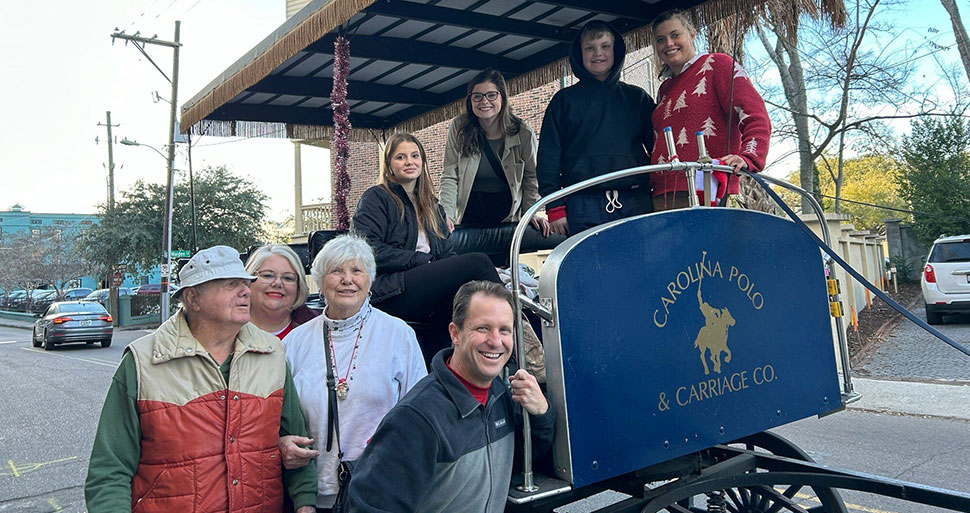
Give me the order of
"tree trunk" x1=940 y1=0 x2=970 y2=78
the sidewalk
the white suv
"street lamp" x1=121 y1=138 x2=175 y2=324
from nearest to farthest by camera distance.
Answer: the sidewalk < the white suv < "tree trunk" x1=940 y1=0 x2=970 y2=78 < "street lamp" x1=121 y1=138 x2=175 y2=324

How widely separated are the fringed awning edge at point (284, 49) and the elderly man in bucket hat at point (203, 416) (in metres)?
1.70

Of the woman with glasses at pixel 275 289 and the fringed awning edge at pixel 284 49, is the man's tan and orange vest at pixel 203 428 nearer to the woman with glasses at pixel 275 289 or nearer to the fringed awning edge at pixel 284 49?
the woman with glasses at pixel 275 289

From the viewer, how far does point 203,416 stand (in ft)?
7.81

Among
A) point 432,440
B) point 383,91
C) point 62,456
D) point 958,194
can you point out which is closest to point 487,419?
Result: point 432,440

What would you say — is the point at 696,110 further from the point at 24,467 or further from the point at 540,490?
the point at 24,467

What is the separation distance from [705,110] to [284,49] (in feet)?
7.76

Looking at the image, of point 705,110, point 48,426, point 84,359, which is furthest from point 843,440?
point 84,359

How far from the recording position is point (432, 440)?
2051 millimetres

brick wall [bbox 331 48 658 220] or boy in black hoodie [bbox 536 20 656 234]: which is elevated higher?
brick wall [bbox 331 48 658 220]

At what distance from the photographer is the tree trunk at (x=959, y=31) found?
48.9 ft

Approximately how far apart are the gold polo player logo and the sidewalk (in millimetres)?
5595

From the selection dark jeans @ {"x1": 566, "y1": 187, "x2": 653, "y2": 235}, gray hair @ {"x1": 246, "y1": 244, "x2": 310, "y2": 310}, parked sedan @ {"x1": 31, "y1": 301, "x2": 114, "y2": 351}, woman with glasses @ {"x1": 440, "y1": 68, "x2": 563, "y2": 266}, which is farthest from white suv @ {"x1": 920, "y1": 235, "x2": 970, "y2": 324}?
parked sedan @ {"x1": 31, "y1": 301, "x2": 114, "y2": 351}

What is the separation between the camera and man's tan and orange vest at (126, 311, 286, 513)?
2336 millimetres

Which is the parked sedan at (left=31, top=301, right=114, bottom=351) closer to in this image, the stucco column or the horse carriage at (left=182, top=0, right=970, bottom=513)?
the stucco column
